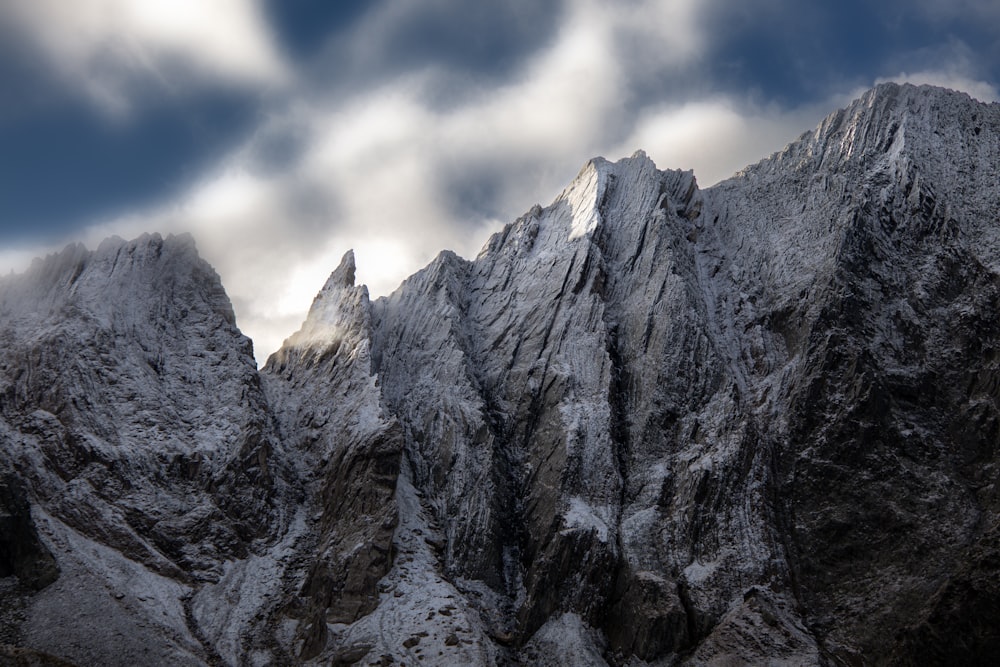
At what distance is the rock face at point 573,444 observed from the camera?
49.8m

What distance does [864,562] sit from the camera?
1944 inches

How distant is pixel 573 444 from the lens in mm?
61469

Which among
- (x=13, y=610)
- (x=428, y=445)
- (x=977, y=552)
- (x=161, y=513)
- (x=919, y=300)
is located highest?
(x=919, y=300)

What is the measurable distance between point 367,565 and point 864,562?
31.0m

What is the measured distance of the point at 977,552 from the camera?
1646 inches

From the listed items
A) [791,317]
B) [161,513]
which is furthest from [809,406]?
[161,513]

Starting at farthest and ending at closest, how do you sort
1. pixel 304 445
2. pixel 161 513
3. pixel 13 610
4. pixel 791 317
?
pixel 304 445 < pixel 791 317 < pixel 161 513 < pixel 13 610

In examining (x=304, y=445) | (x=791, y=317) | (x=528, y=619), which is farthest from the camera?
(x=304, y=445)

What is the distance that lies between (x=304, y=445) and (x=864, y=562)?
4246 cm

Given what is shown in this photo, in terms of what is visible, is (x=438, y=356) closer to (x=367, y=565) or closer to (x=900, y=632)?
(x=367, y=565)

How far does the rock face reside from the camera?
49.8 m

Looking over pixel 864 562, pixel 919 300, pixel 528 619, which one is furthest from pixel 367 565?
pixel 919 300

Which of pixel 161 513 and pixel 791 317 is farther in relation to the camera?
pixel 791 317

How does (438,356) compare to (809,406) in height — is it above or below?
above
